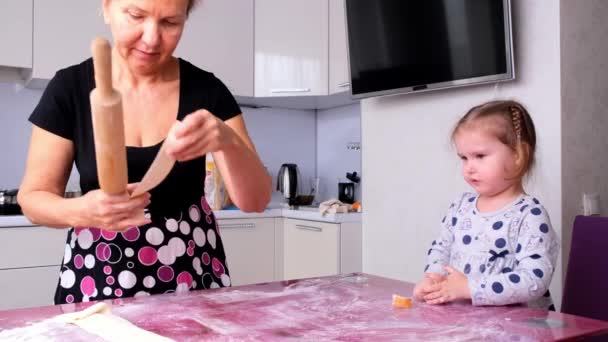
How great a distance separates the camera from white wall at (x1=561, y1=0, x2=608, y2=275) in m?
1.79

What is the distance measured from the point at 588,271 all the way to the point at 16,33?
88.3 inches

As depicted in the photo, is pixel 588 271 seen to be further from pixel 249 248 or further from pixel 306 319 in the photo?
pixel 249 248

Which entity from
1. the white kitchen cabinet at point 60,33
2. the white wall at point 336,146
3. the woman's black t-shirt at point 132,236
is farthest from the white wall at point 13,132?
the woman's black t-shirt at point 132,236

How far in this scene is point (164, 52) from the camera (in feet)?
3.28

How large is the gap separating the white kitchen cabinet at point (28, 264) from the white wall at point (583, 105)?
72.3 inches

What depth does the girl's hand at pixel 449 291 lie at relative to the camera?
3.13ft

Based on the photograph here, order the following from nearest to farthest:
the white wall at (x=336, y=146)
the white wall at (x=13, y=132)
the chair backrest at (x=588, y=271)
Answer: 1. the chair backrest at (x=588, y=271)
2. the white wall at (x=13, y=132)
3. the white wall at (x=336, y=146)

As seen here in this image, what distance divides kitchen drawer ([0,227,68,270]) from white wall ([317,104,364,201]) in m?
1.45

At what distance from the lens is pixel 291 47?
9.54 ft

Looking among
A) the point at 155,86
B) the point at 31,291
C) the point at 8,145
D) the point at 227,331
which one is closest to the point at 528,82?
the point at 155,86

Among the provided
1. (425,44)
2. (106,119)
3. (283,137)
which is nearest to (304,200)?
(283,137)

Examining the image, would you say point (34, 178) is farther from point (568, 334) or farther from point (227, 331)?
point (568, 334)

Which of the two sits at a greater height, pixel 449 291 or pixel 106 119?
pixel 106 119

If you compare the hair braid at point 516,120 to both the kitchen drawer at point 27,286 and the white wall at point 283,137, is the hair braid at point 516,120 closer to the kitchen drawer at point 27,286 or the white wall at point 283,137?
the kitchen drawer at point 27,286
